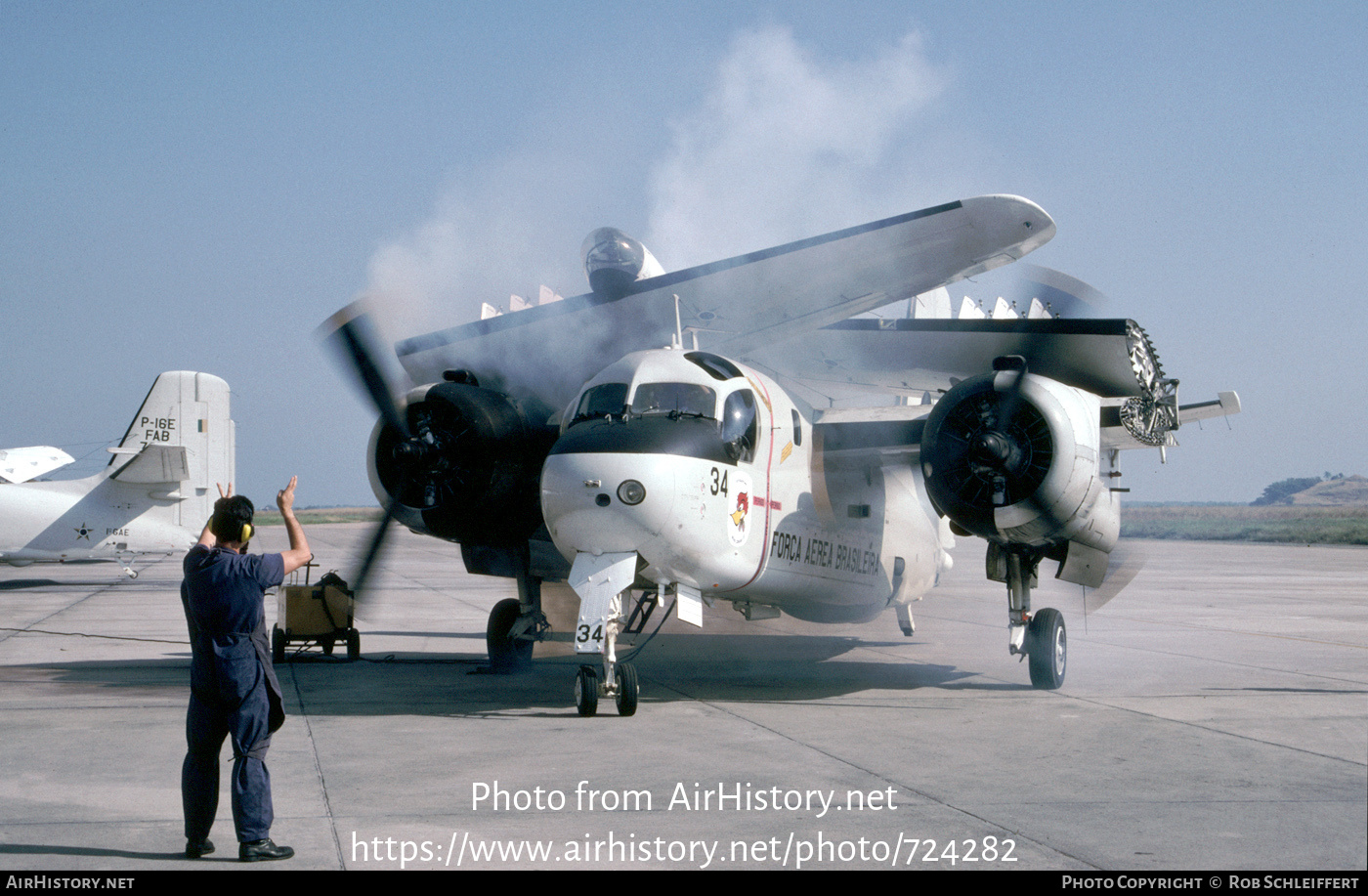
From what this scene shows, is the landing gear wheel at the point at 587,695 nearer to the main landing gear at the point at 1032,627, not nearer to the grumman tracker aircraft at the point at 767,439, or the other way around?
the grumman tracker aircraft at the point at 767,439

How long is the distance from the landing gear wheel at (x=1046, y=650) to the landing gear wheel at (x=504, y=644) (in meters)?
5.56

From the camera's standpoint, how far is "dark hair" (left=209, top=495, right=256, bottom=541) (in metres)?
5.79

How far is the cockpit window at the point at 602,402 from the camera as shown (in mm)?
10242

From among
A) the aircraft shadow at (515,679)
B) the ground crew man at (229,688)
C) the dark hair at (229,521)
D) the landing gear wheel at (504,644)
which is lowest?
the aircraft shadow at (515,679)

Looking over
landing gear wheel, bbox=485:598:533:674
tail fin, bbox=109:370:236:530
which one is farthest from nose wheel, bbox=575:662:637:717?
tail fin, bbox=109:370:236:530

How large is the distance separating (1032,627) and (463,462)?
242 inches

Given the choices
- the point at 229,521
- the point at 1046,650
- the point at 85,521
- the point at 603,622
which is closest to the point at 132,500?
the point at 85,521

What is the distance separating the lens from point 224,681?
5.56m

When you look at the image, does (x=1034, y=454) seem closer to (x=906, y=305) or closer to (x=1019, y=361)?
(x=1019, y=361)

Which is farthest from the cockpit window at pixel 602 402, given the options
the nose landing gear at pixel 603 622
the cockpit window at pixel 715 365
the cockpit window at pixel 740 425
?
the nose landing gear at pixel 603 622

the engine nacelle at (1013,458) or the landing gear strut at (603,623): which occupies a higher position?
the engine nacelle at (1013,458)

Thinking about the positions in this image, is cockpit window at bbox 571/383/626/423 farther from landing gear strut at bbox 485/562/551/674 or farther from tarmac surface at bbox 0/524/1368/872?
landing gear strut at bbox 485/562/551/674

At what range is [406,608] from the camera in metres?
22.9

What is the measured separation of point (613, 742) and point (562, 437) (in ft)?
9.13
